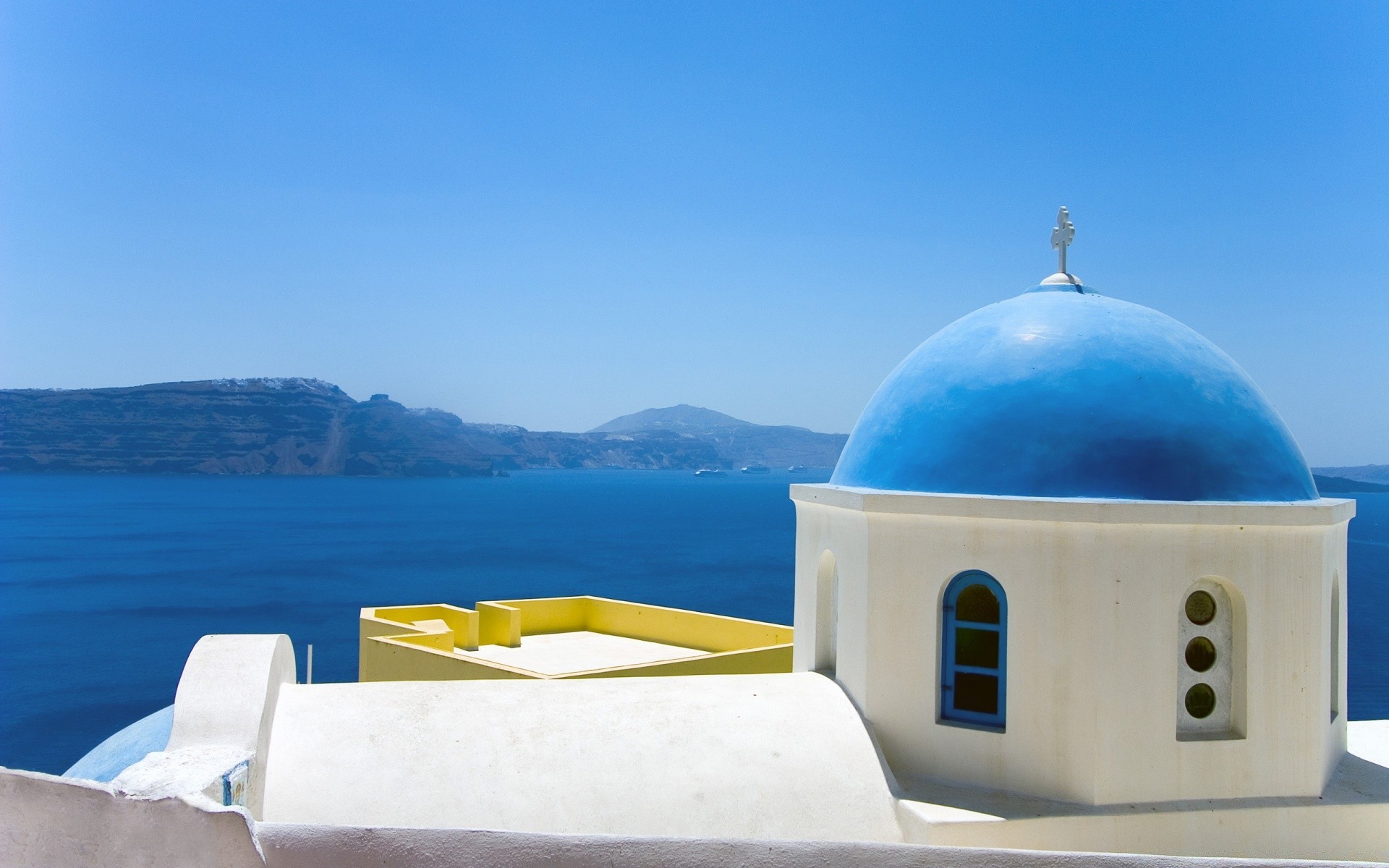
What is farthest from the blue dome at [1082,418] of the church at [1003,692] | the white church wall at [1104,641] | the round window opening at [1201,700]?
the round window opening at [1201,700]

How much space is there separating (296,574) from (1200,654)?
7221cm

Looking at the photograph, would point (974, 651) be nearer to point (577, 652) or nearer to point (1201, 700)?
point (1201, 700)

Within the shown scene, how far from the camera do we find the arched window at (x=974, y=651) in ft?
23.5

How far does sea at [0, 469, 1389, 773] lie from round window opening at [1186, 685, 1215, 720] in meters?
31.2

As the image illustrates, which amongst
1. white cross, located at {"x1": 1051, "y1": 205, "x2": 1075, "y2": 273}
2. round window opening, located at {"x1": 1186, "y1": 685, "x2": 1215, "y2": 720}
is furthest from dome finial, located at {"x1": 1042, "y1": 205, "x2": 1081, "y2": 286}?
round window opening, located at {"x1": 1186, "y1": 685, "x2": 1215, "y2": 720}

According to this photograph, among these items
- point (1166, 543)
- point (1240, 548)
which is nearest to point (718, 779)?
point (1166, 543)

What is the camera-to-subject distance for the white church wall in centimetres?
682

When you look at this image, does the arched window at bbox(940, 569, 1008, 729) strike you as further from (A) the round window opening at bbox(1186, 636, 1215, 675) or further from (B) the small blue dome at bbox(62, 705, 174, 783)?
(B) the small blue dome at bbox(62, 705, 174, 783)

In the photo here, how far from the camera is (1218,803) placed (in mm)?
6879

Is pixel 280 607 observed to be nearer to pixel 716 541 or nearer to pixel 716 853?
pixel 716 541

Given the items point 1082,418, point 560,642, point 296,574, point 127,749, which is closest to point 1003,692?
point 1082,418

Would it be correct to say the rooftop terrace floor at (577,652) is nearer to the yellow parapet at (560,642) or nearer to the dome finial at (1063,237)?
the yellow parapet at (560,642)

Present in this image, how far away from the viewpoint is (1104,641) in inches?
Result: 268

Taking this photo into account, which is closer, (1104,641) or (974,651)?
(1104,641)
